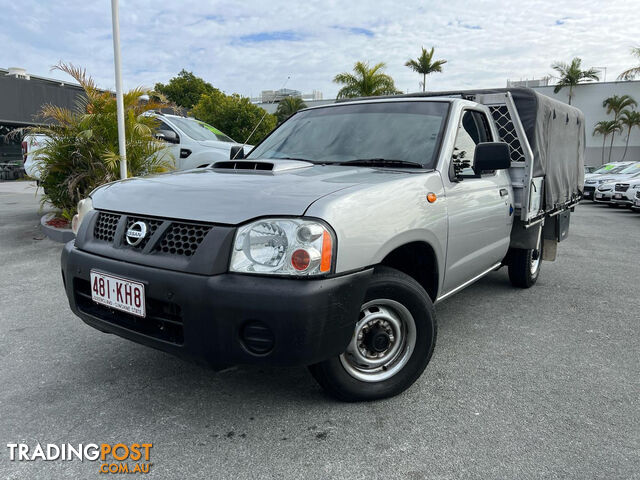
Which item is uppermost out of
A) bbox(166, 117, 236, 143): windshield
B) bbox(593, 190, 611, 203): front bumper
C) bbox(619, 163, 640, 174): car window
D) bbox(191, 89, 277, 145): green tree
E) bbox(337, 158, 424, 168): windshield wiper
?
bbox(191, 89, 277, 145): green tree

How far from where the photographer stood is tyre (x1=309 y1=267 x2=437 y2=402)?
2.54 m

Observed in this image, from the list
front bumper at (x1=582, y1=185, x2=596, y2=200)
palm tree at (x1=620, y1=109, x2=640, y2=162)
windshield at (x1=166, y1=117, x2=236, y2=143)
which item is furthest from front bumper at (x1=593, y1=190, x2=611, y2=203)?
palm tree at (x1=620, y1=109, x2=640, y2=162)

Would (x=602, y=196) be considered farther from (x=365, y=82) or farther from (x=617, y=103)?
(x=617, y=103)

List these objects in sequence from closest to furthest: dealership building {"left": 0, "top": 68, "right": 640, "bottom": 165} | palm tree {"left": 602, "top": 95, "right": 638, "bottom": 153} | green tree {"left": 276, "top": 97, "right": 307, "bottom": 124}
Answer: dealership building {"left": 0, "top": 68, "right": 640, "bottom": 165} < green tree {"left": 276, "top": 97, "right": 307, "bottom": 124} < palm tree {"left": 602, "top": 95, "right": 638, "bottom": 153}

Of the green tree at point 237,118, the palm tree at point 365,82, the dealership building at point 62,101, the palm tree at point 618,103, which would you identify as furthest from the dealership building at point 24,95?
the palm tree at point 618,103

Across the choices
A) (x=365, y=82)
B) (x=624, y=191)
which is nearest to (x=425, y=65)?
(x=365, y=82)

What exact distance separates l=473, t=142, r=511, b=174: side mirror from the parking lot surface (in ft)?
4.20

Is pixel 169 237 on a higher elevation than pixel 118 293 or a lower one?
higher

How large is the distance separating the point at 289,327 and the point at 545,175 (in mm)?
3623

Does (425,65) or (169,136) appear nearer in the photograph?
(169,136)

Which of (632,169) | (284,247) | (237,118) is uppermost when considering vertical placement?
(237,118)

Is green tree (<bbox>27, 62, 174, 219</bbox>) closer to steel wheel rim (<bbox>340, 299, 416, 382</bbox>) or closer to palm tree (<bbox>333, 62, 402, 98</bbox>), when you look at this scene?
steel wheel rim (<bbox>340, 299, 416, 382</bbox>)

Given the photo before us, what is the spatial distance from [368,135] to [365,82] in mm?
24077

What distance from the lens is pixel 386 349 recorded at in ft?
8.86
